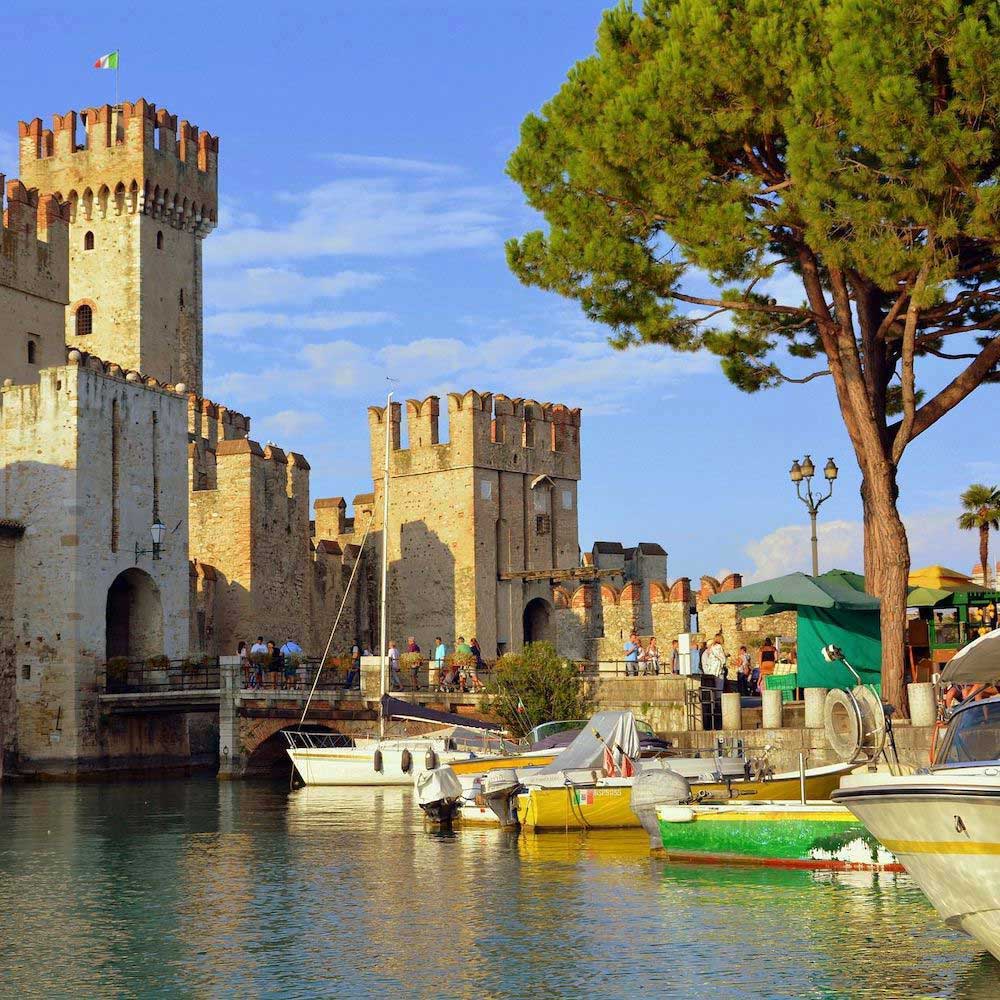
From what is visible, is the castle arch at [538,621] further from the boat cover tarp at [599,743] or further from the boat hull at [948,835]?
the boat hull at [948,835]

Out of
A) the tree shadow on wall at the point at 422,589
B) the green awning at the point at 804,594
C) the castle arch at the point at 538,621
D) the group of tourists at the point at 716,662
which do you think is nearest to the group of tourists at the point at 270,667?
the group of tourists at the point at 716,662

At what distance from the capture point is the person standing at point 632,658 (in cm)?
3123

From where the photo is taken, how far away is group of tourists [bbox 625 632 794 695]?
28.8 meters

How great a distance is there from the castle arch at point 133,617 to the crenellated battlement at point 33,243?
7519 millimetres

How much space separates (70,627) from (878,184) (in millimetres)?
19717

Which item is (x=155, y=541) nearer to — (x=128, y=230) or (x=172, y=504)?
(x=172, y=504)

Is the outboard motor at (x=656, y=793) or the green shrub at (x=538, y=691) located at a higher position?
the green shrub at (x=538, y=691)

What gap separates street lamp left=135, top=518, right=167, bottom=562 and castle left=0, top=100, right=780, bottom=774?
0.14 meters

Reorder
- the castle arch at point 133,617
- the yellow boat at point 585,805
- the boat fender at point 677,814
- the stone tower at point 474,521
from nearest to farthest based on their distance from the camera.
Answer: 1. the boat fender at point 677,814
2. the yellow boat at point 585,805
3. the castle arch at point 133,617
4. the stone tower at point 474,521

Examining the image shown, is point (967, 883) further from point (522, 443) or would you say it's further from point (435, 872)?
point (522, 443)

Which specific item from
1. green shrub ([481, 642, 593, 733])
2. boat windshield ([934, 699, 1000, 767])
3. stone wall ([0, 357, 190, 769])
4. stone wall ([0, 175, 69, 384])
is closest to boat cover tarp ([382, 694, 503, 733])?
green shrub ([481, 642, 593, 733])

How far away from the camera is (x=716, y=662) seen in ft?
94.2

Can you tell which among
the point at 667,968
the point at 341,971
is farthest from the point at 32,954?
the point at 667,968

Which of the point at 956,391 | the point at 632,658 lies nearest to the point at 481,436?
the point at 632,658
